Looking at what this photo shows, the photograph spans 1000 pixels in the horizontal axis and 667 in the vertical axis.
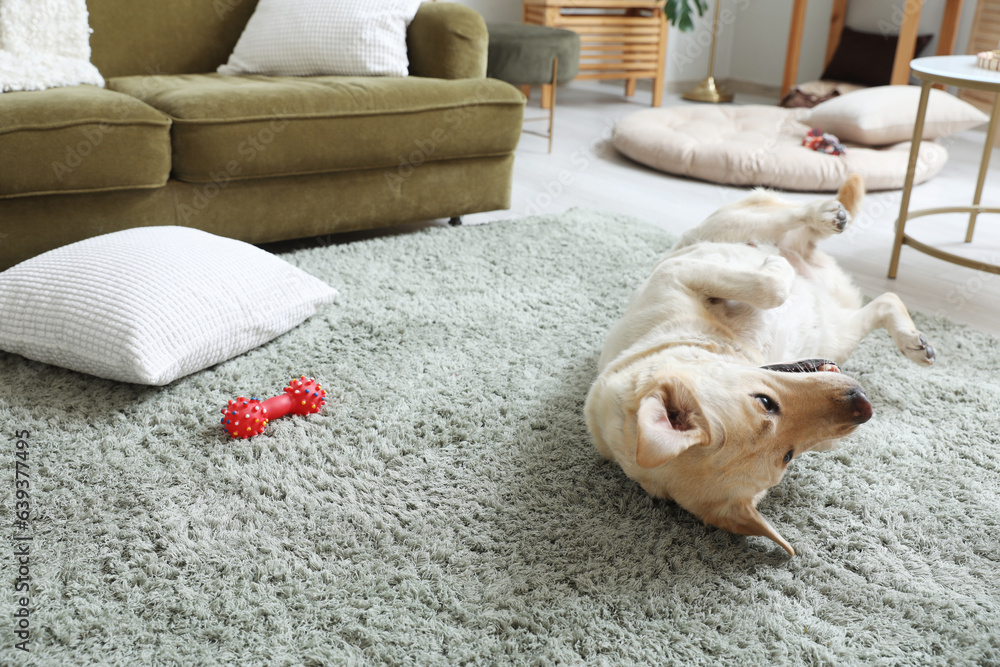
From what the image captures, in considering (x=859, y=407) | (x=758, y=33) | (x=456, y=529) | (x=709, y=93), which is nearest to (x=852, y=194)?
(x=859, y=407)

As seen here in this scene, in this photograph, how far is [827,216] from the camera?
1.79 m

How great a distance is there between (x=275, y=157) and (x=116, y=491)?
1.26 meters

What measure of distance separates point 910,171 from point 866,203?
3.24ft

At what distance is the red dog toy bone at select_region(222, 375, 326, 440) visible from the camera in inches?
58.5

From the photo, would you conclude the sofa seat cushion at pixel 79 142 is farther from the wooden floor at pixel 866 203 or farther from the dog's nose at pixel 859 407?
the dog's nose at pixel 859 407

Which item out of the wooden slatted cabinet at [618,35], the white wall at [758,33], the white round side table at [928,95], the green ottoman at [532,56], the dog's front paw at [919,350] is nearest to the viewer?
the dog's front paw at [919,350]

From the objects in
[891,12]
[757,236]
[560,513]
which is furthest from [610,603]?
[891,12]

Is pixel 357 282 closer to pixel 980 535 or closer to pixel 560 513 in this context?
pixel 560 513

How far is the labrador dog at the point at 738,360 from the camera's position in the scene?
113 cm

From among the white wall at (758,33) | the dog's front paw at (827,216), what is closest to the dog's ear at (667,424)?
the dog's front paw at (827,216)

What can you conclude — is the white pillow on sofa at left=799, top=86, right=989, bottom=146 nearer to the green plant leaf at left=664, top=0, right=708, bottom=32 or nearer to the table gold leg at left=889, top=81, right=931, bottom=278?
the table gold leg at left=889, top=81, right=931, bottom=278

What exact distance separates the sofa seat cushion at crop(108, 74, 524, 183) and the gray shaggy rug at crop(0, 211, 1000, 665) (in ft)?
2.29

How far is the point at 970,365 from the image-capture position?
186 centimetres

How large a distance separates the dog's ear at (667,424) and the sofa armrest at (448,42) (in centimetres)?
194
